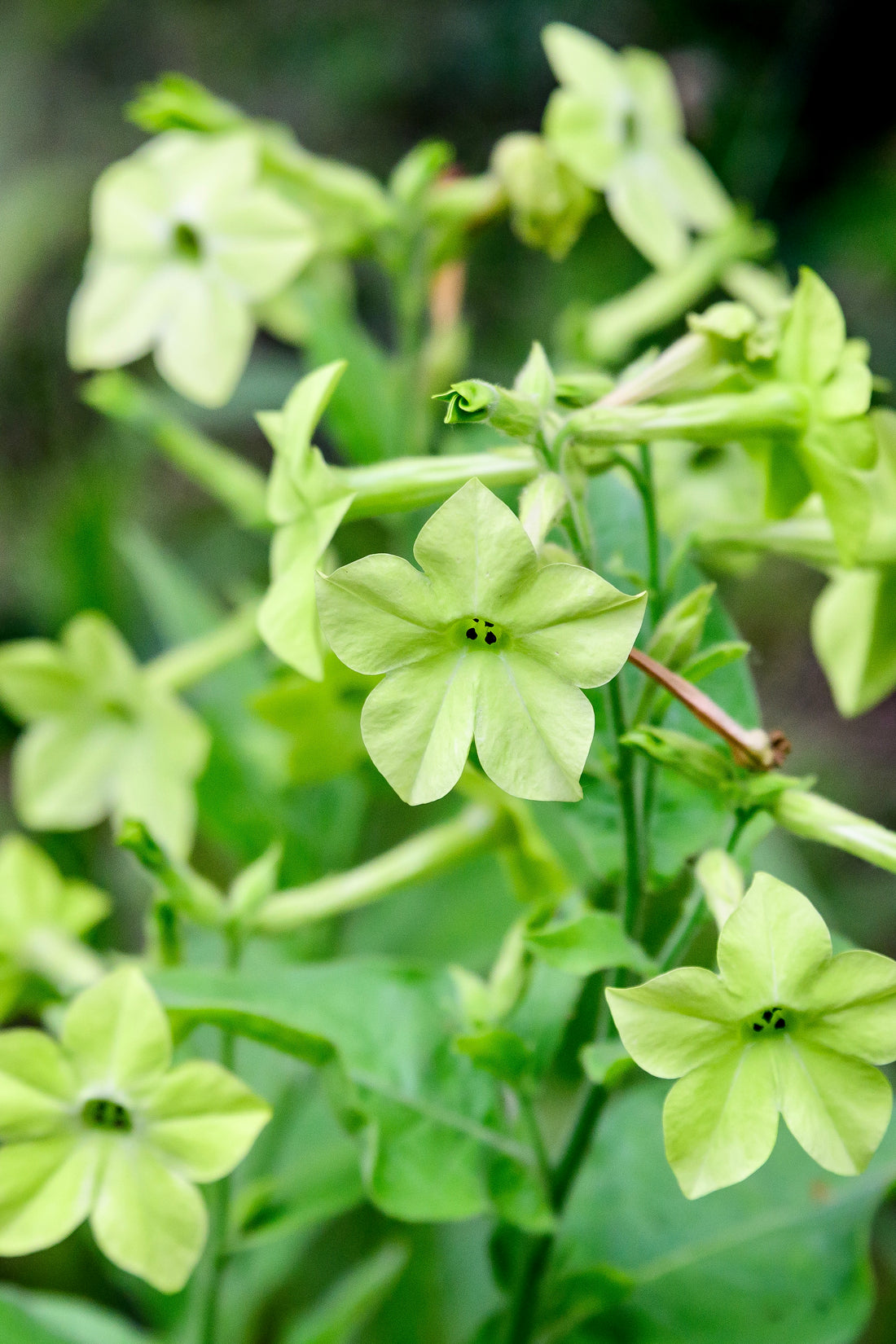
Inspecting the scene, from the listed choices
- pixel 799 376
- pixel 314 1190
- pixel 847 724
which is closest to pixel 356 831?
pixel 314 1190

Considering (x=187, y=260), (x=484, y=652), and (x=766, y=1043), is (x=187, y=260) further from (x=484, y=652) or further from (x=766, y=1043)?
(x=766, y=1043)

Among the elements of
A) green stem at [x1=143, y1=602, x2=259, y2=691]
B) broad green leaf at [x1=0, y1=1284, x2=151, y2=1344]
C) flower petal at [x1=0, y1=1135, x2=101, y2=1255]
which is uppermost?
flower petal at [x1=0, y1=1135, x2=101, y2=1255]

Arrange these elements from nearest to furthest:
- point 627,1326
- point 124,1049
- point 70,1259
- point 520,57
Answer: point 124,1049 → point 627,1326 → point 70,1259 → point 520,57

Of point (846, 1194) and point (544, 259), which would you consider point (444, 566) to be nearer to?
point (846, 1194)

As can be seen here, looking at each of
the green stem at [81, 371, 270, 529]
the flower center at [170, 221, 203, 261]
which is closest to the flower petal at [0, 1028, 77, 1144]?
the green stem at [81, 371, 270, 529]

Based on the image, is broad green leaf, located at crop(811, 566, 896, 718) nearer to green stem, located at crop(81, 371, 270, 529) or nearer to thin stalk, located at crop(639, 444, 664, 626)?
thin stalk, located at crop(639, 444, 664, 626)

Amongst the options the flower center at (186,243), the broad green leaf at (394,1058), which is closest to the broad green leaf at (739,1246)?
the broad green leaf at (394,1058)
